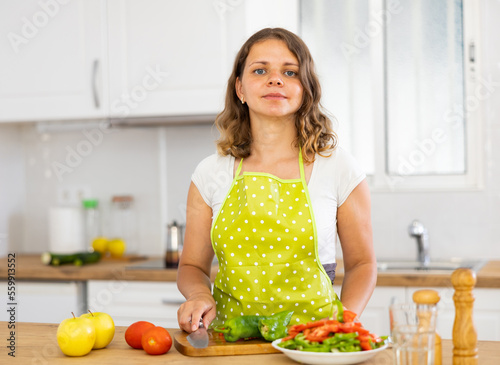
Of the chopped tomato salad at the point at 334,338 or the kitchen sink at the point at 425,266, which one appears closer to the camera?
the chopped tomato salad at the point at 334,338

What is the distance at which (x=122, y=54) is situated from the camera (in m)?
2.91

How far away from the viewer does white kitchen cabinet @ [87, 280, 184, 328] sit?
266cm

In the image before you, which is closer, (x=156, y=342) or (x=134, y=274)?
(x=156, y=342)

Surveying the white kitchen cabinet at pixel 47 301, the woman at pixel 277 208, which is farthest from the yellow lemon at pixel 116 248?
the woman at pixel 277 208

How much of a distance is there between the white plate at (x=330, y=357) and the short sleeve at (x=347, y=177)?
0.52 meters

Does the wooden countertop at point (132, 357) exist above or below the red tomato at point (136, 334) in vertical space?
below

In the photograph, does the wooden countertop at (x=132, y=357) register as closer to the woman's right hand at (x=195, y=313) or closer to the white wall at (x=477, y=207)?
the woman's right hand at (x=195, y=313)

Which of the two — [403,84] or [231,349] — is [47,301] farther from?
[403,84]

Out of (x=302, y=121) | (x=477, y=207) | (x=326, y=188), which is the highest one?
(x=302, y=121)

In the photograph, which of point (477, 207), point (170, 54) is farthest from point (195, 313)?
point (477, 207)

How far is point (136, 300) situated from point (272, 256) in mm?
1271

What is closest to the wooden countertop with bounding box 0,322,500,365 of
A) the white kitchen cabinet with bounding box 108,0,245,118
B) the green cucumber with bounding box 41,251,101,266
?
the green cucumber with bounding box 41,251,101,266

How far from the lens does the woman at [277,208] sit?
158 centimetres

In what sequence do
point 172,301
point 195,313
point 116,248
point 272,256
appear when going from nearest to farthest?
point 195,313
point 272,256
point 172,301
point 116,248
